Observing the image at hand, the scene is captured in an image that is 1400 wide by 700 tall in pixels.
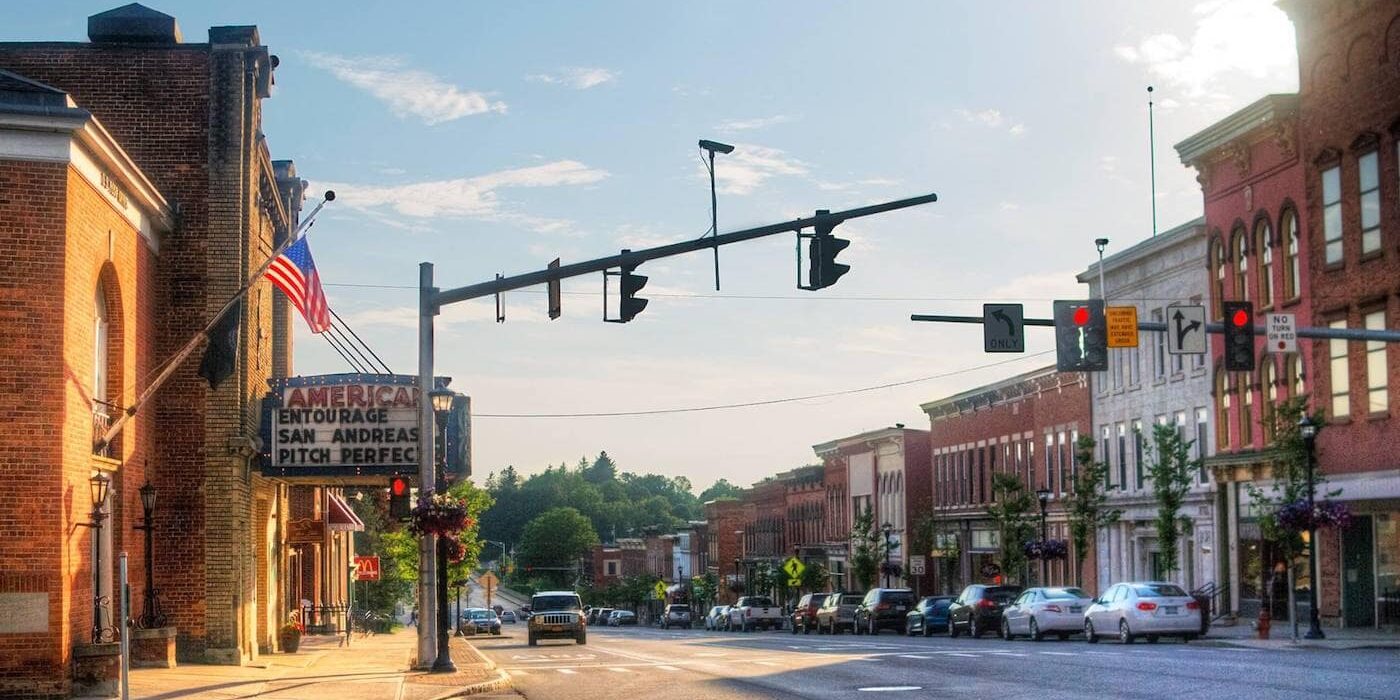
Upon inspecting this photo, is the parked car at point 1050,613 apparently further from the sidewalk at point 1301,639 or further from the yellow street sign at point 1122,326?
the yellow street sign at point 1122,326

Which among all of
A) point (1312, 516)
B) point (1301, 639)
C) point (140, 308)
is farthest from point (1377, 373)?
point (140, 308)

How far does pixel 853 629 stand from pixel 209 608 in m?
38.7

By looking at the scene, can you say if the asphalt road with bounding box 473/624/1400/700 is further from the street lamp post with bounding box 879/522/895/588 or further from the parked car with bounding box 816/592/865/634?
the street lamp post with bounding box 879/522/895/588

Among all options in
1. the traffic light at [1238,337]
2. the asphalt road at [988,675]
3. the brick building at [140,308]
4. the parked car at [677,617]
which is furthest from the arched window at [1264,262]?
the parked car at [677,617]

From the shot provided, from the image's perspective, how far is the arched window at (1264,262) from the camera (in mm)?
49750

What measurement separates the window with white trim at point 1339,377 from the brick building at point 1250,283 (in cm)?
101

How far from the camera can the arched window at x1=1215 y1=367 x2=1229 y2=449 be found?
5341cm

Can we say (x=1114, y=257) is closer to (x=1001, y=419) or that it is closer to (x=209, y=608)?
(x=1001, y=419)

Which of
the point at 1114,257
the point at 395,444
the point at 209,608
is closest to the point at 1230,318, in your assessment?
the point at 395,444

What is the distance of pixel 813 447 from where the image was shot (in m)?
107

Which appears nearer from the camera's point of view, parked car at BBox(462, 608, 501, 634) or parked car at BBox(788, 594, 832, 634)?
parked car at BBox(788, 594, 832, 634)

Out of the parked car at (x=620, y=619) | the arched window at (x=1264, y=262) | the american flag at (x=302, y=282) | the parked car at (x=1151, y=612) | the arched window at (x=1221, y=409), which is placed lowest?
the parked car at (x=620, y=619)

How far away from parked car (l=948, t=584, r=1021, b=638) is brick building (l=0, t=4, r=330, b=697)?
21293 mm

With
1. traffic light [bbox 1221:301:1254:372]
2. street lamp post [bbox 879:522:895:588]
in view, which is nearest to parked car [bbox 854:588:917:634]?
street lamp post [bbox 879:522:895:588]
